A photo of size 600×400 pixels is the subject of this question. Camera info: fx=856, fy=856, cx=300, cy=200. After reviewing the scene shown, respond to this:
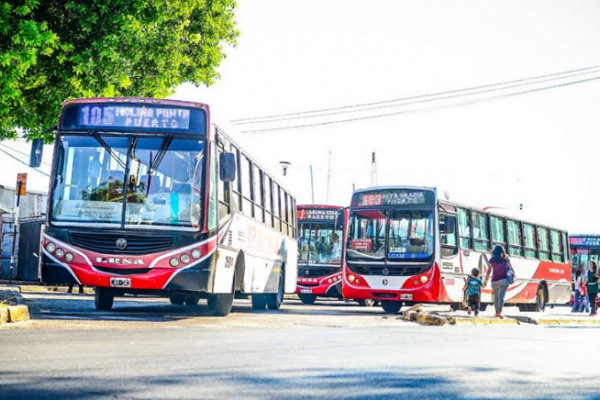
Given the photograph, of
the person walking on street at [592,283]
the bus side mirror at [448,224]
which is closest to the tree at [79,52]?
the bus side mirror at [448,224]

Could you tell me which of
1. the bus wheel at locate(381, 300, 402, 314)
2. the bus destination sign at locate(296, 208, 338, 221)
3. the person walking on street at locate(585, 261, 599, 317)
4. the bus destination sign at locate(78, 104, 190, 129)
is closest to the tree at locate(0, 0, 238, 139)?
the bus destination sign at locate(78, 104, 190, 129)

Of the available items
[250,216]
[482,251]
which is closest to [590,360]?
[250,216]

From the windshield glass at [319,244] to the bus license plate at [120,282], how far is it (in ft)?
51.9

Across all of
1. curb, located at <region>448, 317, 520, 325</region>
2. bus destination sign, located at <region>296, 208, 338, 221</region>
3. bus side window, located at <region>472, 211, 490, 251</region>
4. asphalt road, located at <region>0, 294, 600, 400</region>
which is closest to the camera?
asphalt road, located at <region>0, 294, 600, 400</region>

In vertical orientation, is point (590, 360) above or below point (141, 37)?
below

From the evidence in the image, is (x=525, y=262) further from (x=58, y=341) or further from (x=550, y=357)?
(x=58, y=341)

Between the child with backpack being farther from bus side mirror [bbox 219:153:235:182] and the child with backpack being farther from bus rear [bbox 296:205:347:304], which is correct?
bus side mirror [bbox 219:153:235:182]

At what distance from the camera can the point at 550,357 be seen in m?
10.0

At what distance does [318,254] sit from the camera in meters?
29.1

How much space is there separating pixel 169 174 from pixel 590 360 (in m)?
7.14

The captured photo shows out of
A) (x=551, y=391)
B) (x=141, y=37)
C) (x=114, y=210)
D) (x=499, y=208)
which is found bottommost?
(x=551, y=391)

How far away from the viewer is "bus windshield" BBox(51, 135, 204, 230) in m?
13.8

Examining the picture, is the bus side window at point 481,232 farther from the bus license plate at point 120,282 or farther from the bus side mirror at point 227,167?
the bus license plate at point 120,282

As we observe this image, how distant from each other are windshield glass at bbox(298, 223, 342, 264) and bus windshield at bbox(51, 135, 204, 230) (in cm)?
1544
